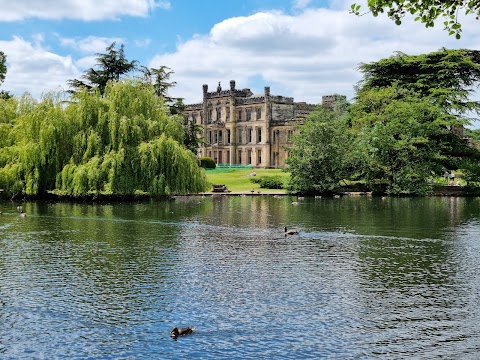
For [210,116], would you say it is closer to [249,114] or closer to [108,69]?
[249,114]

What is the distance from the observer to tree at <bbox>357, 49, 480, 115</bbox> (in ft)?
195

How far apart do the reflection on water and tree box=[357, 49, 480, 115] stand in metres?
33.5

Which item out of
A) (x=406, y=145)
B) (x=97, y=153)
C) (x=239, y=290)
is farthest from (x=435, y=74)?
(x=239, y=290)

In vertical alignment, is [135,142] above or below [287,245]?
above

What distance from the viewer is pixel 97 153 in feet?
138

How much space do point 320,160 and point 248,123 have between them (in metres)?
48.2

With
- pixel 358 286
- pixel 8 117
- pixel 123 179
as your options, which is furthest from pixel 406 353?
pixel 8 117

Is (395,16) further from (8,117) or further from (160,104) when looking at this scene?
(8,117)

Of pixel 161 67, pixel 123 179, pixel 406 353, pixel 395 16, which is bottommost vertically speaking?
pixel 406 353

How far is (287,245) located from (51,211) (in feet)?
60.3

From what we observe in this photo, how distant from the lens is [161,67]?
6388cm

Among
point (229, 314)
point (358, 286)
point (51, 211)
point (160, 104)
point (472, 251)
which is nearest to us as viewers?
point (229, 314)

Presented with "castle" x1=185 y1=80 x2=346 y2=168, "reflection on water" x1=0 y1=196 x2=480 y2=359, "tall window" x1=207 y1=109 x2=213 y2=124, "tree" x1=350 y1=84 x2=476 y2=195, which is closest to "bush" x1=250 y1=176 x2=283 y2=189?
"tree" x1=350 y1=84 x2=476 y2=195

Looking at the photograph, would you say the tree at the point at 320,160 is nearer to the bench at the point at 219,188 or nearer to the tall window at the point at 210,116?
the bench at the point at 219,188
